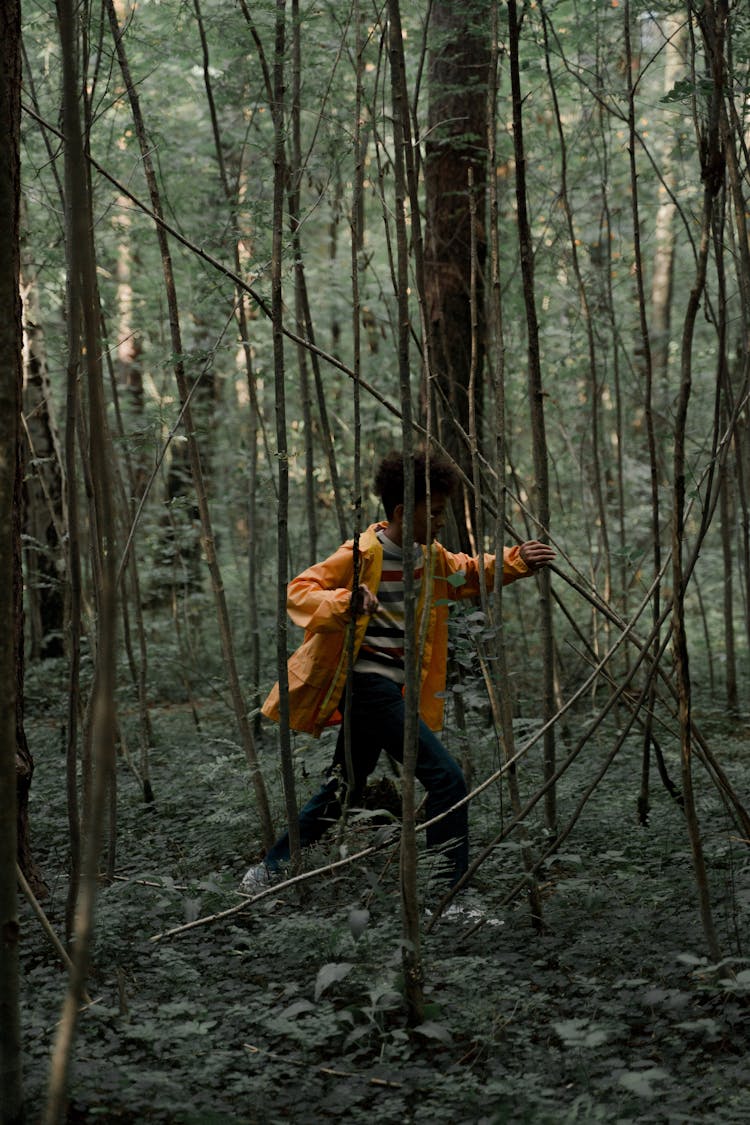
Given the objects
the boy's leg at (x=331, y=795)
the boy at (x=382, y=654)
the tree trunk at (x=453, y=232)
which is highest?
the tree trunk at (x=453, y=232)

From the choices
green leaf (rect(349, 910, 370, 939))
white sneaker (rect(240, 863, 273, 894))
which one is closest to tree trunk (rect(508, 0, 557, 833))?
green leaf (rect(349, 910, 370, 939))

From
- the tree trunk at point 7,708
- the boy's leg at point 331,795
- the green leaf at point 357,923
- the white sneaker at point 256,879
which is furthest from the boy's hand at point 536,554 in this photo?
the tree trunk at point 7,708

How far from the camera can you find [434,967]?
2.81m

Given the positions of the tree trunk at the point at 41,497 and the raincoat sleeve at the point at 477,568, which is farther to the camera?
the tree trunk at the point at 41,497

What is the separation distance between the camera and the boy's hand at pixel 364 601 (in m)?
3.29

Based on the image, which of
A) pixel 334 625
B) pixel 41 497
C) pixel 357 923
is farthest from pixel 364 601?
pixel 41 497

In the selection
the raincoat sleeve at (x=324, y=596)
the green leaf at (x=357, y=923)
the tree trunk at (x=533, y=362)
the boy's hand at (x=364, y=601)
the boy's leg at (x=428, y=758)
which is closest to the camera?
the green leaf at (x=357, y=923)

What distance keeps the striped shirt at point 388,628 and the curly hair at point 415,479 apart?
0.15m

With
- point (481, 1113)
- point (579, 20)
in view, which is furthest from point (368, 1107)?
point (579, 20)

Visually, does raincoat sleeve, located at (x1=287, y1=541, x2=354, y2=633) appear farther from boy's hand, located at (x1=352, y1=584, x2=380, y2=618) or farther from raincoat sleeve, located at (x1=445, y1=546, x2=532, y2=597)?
raincoat sleeve, located at (x1=445, y1=546, x2=532, y2=597)

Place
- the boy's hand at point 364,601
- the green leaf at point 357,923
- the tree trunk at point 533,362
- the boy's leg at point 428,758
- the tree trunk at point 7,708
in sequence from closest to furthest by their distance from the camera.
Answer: the tree trunk at point 7,708 < the green leaf at point 357,923 < the tree trunk at point 533,362 < the boy's hand at point 364,601 < the boy's leg at point 428,758

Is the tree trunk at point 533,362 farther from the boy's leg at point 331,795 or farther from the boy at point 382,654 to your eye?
the boy's leg at point 331,795

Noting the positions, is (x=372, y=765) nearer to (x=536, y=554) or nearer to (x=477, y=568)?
(x=477, y=568)

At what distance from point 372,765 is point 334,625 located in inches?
29.5
